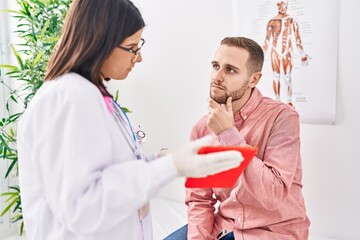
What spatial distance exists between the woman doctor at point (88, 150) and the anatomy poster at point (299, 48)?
1.16 meters

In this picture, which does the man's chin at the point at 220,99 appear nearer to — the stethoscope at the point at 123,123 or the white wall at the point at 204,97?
the stethoscope at the point at 123,123

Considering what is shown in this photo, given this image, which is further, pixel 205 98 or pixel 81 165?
pixel 205 98

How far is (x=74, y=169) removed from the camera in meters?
0.81

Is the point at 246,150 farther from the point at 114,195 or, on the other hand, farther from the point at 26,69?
the point at 26,69

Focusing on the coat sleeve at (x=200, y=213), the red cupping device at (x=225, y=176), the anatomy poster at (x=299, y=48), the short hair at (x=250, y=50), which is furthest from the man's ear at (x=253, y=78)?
the red cupping device at (x=225, y=176)

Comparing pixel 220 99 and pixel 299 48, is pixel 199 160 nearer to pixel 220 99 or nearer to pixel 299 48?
pixel 220 99

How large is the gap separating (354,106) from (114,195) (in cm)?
144

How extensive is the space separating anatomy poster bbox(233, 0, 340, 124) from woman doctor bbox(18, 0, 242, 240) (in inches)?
45.5

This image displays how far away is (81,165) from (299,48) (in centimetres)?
146

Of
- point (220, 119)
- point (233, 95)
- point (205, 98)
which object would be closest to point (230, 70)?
point (233, 95)

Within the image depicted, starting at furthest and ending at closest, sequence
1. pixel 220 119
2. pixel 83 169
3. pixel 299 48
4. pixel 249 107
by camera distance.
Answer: pixel 299 48 → pixel 249 107 → pixel 220 119 → pixel 83 169

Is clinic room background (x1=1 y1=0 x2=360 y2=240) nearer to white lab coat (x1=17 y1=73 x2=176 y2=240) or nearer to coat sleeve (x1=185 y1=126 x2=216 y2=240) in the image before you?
coat sleeve (x1=185 y1=126 x2=216 y2=240)

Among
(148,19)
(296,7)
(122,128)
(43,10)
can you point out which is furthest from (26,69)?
(296,7)

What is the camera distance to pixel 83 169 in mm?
817
